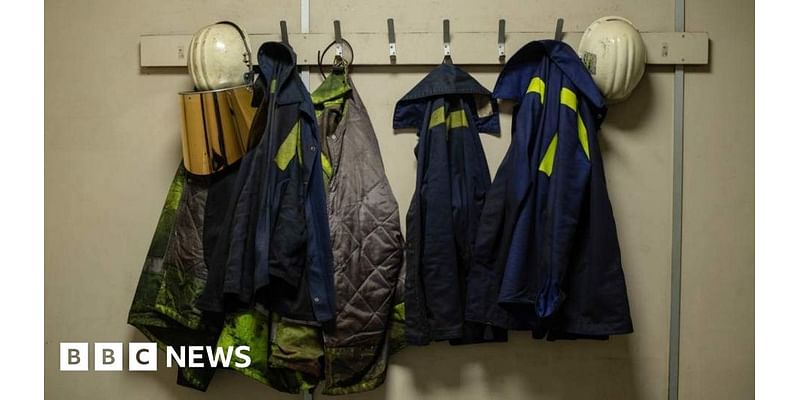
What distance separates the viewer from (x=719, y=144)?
1.99 m

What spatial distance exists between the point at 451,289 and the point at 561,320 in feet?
1.03

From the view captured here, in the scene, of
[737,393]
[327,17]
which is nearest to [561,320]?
[737,393]

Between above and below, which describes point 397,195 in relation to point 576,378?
above

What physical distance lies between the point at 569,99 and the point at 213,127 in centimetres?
100

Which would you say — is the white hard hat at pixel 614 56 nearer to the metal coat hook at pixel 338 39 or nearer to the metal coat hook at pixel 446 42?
the metal coat hook at pixel 446 42

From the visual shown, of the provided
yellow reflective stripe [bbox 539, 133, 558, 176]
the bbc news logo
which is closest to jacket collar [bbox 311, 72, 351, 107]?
yellow reflective stripe [bbox 539, 133, 558, 176]

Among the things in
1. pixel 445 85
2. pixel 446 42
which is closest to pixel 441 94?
pixel 445 85

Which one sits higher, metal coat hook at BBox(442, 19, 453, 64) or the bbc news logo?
metal coat hook at BBox(442, 19, 453, 64)

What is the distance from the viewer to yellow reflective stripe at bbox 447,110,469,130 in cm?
190

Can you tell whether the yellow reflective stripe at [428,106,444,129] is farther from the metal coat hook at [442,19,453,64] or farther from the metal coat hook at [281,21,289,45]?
the metal coat hook at [281,21,289,45]

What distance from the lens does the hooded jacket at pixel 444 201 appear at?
182 centimetres

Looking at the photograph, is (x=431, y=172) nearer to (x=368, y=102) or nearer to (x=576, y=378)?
(x=368, y=102)

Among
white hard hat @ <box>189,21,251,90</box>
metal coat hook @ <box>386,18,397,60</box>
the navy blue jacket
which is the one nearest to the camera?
the navy blue jacket

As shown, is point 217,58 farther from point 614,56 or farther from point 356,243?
point 614,56
